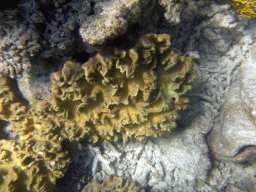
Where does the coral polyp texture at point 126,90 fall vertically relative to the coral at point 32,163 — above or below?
above

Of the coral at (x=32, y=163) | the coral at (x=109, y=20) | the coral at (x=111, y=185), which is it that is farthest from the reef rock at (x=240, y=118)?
the coral at (x=32, y=163)

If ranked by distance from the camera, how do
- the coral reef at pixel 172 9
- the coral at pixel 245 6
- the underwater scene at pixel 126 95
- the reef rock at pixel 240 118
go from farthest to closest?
1. the reef rock at pixel 240 118
2. the coral at pixel 245 6
3. the coral reef at pixel 172 9
4. the underwater scene at pixel 126 95

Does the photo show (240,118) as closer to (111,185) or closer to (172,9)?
(172,9)

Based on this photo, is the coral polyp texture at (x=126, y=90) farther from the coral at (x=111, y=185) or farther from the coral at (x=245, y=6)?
the coral at (x=245, y=6)

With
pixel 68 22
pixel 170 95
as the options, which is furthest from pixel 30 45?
pixel 170 95

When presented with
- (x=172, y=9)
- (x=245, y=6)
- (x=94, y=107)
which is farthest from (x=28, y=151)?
(x=245, y=6)

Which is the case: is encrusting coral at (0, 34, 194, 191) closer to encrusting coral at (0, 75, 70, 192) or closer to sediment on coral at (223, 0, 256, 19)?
encrusting coral at (0, 75, 70, 192)
